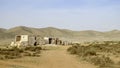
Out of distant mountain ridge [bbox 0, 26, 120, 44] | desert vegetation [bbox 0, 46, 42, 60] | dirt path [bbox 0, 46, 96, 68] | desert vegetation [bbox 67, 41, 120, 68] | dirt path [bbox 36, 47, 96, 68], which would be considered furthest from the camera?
distant mountain ridge [bbox 0, 26, 120, 44]

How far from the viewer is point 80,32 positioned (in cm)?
19212

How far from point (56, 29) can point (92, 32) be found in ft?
88.1

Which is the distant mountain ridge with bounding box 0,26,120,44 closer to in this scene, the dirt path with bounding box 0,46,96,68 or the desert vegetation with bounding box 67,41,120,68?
the desert vegetation with bounding box 67,41,120,68

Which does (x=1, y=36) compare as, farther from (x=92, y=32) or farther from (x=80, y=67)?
(x=80, y=67)

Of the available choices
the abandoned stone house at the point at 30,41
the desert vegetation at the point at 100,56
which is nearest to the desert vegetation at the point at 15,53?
the desert vegetation at the point at 100,56

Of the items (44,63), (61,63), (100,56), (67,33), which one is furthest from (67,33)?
(61,63)

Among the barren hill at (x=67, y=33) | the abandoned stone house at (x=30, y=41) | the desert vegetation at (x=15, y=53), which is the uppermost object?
the barren hill at (x=67, y=33)

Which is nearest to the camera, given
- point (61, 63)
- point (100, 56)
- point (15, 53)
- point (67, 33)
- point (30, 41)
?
point (61, 63)

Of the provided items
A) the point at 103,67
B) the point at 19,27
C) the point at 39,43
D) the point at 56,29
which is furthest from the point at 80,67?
the point at 56,29

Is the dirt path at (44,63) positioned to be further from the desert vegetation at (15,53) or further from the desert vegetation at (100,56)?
the desert vegetation at (15,53)

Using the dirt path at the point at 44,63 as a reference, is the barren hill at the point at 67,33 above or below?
above

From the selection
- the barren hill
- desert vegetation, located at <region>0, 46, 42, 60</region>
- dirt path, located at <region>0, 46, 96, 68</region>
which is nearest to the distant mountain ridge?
the barren hill

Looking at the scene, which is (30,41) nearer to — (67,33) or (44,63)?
(44,63)

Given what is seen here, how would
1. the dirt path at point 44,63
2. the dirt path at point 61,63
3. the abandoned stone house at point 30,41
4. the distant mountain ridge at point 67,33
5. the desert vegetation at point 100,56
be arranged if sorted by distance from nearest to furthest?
the dirt path at point 44,63, the dirt path at point 61,63, the desert vegetation at point 100,56, the abandoned stone house at point 30,41, the distant mountain ridge at point 67,33
